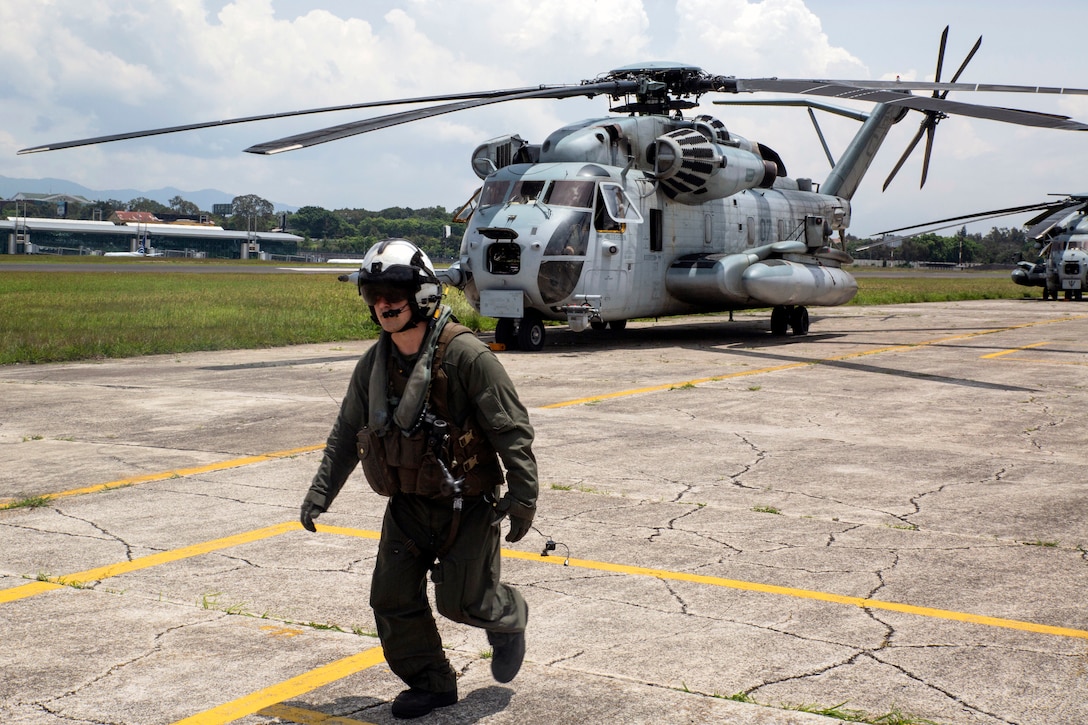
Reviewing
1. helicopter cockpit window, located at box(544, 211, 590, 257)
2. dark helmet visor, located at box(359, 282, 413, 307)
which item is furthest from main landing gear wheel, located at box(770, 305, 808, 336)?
dark helmet visor, located at box(359, 282, 413, 307)

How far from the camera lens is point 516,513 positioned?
165 inches

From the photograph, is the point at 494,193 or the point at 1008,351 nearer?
the point at 494,193

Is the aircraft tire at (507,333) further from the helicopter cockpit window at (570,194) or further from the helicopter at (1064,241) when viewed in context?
the helicopter at (1064,241)

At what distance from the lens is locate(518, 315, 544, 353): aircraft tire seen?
1925cm

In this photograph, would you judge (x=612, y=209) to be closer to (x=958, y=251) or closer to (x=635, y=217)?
(x=635, y=217)

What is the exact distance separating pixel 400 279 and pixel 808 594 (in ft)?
9.18

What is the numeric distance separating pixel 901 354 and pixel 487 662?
1572 cm

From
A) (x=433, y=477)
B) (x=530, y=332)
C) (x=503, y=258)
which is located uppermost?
(x=503, y=258)

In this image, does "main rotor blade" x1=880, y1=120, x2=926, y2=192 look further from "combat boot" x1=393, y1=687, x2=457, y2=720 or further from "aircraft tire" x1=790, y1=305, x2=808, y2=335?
"combat boot" x1=393, y1=687, x2=457, y2=720

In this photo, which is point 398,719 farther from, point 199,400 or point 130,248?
point 130,248

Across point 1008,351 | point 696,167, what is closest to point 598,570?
point 696,167

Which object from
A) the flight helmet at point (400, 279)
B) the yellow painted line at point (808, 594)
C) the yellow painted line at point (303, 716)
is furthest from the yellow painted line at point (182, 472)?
the flight helmet at point (400, 279)

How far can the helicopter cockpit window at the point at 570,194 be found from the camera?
18516 millimetres

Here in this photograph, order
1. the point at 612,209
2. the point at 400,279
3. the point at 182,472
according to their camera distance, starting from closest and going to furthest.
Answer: the point at 400,279
the point at 182,472
the point at 612,209
